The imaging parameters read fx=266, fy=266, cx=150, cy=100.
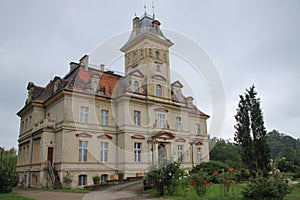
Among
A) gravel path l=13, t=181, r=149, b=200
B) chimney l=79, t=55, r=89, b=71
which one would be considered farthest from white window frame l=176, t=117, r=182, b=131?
gravel path l=13, t=181, r=149, b=200

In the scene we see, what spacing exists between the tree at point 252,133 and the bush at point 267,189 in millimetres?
11145

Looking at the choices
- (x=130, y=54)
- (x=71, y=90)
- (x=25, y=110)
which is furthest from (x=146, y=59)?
(x=25, y=110)

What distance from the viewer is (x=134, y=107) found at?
2750cm

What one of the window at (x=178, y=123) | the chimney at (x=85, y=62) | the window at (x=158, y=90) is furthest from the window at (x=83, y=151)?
the window at (x=178, y=123)

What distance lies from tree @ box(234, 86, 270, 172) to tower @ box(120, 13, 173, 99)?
9988mm

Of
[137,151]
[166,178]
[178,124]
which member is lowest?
[166,178]

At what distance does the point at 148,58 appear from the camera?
103ft

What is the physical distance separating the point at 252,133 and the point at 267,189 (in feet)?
42.0

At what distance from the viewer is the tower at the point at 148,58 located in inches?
1162

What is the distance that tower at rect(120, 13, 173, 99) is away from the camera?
29.5m

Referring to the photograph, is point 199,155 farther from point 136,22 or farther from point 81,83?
point 136,22

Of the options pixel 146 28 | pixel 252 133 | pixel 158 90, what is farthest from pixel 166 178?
pixel 146 28

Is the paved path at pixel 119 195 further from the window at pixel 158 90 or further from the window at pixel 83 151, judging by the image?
the window at pixel 158 90

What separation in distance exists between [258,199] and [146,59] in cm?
2283
